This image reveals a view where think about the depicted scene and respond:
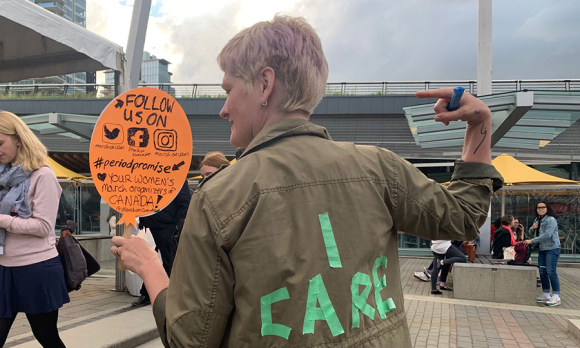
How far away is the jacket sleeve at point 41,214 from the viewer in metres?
3.01

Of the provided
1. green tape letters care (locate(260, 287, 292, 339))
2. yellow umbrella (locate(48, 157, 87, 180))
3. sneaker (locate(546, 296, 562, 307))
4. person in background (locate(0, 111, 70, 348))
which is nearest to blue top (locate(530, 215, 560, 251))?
sneaker (locate(546, 296, 562, 307))

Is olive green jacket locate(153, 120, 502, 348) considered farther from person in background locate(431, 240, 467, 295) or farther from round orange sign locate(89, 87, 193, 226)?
person in background locate(431, 240, 467, 295)

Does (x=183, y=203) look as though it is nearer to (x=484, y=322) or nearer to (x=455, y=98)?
(x=455, y=98)

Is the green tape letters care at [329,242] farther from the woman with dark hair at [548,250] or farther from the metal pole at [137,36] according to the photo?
the woman with dark hair at [548,250]

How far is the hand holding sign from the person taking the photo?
9.32 feet

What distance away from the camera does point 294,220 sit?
113cm

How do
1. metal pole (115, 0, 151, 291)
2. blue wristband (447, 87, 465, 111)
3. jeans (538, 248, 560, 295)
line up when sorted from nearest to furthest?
blue wristband (447, 87, 465, 111) < metal pole (115, 0, 151, 291) < jeans (538, 248, 560, 295)

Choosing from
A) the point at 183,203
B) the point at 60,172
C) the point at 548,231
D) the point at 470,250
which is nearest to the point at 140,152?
the point at 183,203

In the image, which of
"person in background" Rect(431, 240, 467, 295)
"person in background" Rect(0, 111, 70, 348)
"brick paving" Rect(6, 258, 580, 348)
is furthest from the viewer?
"person in background" Rect(431, 240, 467, 295)

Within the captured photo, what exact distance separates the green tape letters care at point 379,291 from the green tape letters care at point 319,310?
0.55 ft

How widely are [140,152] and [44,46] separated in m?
3.53

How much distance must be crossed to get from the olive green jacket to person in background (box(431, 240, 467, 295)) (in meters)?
8.60

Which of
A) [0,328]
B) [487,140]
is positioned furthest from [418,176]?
[0,328]

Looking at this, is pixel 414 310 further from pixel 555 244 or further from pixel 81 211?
pixel 81 211
